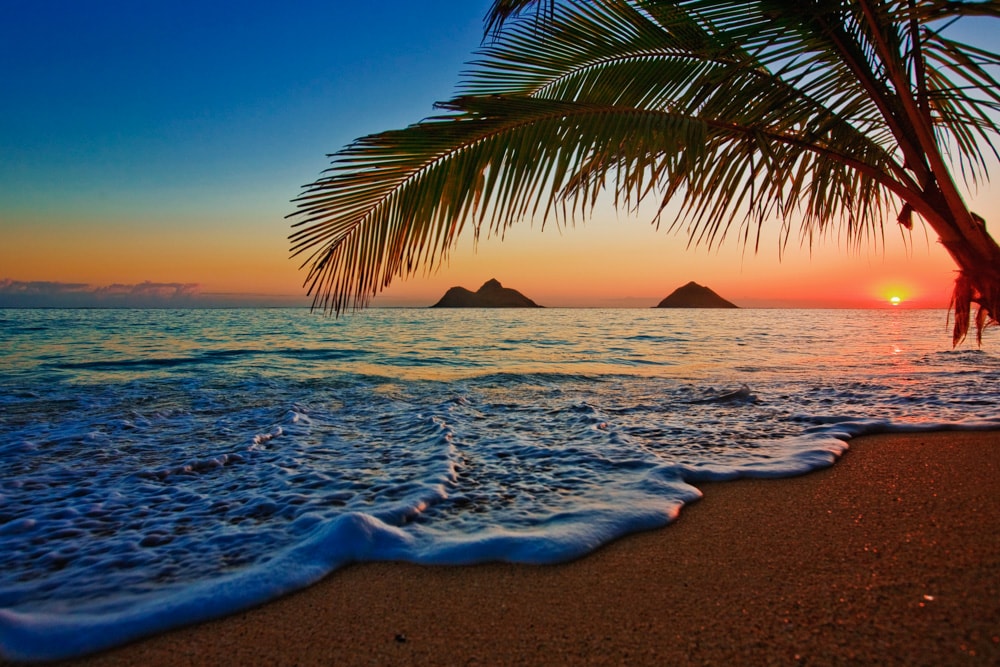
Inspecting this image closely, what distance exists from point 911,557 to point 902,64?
2.85m

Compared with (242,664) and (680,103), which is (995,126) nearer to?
(680,103)

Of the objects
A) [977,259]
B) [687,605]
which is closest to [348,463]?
[687,605]

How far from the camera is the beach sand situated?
160cm

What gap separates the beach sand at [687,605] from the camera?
1.60m

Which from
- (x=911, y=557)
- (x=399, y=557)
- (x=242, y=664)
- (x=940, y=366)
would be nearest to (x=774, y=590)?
(x=911, y=557)

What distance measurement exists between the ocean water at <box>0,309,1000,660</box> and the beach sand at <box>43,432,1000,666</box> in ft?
0.58

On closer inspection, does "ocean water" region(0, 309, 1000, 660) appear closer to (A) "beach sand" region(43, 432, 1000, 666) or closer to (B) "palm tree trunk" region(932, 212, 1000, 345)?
(A) "beach sand" region(43, 432, 1000, 666)

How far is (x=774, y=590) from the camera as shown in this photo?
6.22ft

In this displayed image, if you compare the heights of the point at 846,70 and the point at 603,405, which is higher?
the point at 846,70

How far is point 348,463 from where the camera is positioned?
4035mm

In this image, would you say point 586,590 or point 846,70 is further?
point 846,70

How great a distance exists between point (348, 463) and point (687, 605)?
2.76 metres

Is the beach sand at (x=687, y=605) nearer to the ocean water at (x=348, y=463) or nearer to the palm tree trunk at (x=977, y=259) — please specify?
the ocean water at (x=348, y=463)

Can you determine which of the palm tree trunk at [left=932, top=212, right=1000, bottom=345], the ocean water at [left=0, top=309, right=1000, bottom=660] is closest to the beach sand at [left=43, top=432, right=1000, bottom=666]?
the ocean water at [left=0, top=309, right=1000, bottom=660]
